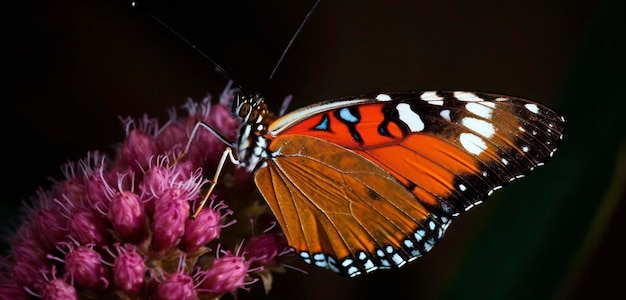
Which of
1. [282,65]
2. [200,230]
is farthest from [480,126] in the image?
[282,65]

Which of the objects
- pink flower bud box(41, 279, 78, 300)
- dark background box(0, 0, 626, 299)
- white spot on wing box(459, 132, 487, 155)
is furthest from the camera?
dark background box(0, 0, 626, 299)

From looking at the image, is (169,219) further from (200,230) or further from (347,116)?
(347,116)

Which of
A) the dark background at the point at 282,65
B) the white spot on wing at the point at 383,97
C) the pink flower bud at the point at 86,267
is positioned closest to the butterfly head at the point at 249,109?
the white spot on wing at the point at 383,97

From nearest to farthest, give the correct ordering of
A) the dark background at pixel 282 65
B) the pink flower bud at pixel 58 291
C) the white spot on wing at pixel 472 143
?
the pink flower bud at pixel 58 291 < the white spot on wing at pixel 472 143 < the dark background at pixel 282 65

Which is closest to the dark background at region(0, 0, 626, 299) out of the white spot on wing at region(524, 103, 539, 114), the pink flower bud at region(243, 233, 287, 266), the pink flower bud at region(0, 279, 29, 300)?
the pink flower bud at region(243, 233, 287, 266)

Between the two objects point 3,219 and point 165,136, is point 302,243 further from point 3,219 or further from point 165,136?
point 3,219

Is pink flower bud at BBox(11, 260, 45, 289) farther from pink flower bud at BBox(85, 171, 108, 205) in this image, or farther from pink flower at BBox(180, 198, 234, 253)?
A: pink flower at BBox(180, 198, 234, 253)

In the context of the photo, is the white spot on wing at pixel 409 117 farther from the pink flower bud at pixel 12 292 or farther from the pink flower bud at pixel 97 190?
the pink flower bud at pixel 12 292

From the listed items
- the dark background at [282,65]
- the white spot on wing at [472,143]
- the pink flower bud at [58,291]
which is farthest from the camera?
the dark background at [282,65]
